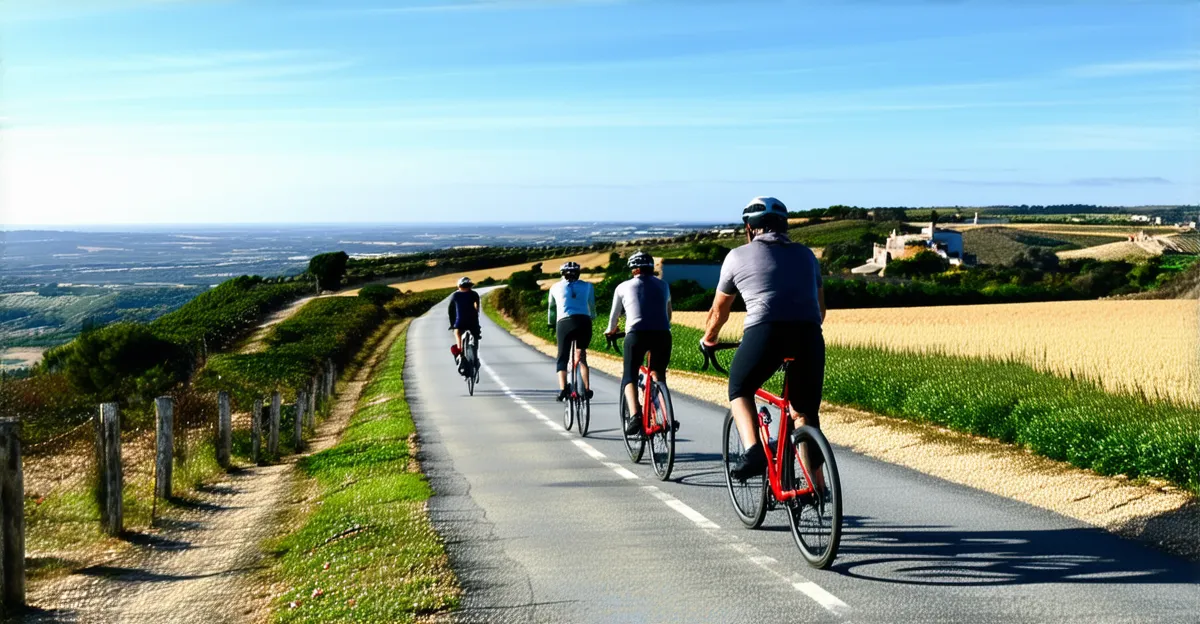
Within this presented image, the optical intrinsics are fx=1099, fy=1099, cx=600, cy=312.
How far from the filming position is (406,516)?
365 inches

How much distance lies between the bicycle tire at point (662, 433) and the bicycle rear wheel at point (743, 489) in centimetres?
173

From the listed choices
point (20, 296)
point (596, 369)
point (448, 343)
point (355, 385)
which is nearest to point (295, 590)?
point (596, 369)

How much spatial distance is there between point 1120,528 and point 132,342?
4681 cm

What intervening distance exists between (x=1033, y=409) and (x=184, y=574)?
9.03 metres

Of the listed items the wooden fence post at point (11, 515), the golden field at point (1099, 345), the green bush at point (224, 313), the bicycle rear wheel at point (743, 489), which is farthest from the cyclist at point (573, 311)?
the green bush at point (224, 313)

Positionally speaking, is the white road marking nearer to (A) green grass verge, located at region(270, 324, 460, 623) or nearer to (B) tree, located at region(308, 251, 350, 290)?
(A) green grass verge, located at region(270, 324, 460, 623)

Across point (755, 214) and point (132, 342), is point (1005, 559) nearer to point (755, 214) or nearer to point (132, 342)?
point (755, 214)

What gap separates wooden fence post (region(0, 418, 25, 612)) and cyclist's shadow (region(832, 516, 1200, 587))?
18.3 feet

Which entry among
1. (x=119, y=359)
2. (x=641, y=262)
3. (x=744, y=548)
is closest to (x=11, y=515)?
(x=744, y=548)

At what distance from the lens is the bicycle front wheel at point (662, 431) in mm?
10266

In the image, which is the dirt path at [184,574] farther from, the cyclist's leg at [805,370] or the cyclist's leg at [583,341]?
the cyclist's leg at [583,341]

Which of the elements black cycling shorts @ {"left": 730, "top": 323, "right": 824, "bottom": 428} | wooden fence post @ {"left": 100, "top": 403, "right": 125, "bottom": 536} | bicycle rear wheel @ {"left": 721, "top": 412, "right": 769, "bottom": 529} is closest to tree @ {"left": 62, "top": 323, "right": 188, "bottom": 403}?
wooden fence post @ {"left": 100, "top": 403, "right": 125, "bottom": 536}

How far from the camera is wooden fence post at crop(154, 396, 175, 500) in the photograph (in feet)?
39.0

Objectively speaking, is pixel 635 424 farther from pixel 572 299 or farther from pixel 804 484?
pixel 804 484
